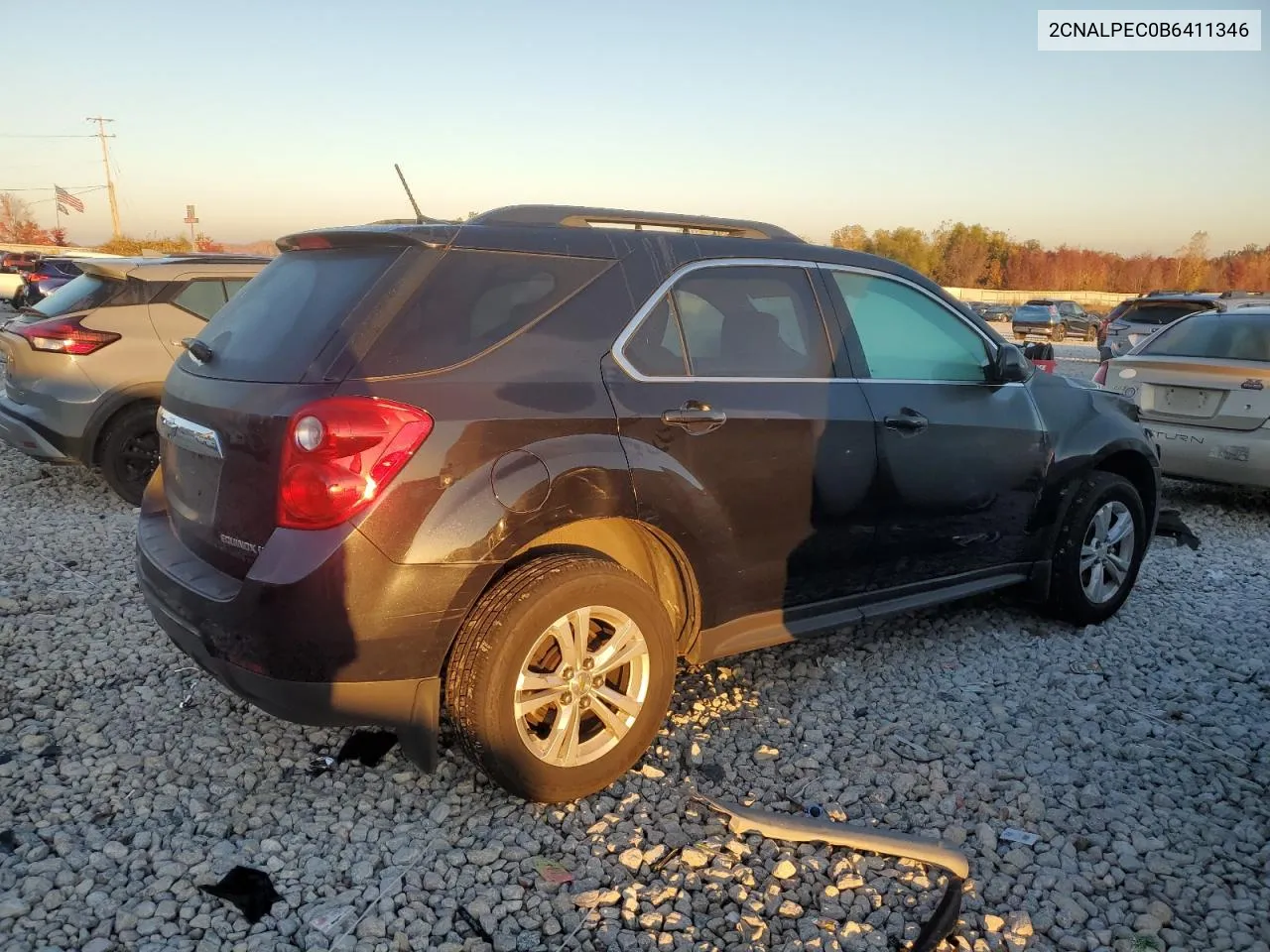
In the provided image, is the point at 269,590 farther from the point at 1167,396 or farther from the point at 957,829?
the point at 1167,396

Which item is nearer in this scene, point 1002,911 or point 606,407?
point 1002,911

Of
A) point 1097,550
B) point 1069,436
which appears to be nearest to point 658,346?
point 1069,436

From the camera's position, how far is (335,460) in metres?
2.58

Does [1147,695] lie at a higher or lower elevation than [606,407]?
lower

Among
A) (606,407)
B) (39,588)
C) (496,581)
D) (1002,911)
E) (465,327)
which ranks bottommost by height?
(1002,911)

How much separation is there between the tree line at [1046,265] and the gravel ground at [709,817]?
85450 mm

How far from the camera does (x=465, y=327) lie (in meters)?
2.87

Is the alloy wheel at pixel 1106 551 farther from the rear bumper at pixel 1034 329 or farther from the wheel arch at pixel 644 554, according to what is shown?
the rear bumper at pixel 1034 329

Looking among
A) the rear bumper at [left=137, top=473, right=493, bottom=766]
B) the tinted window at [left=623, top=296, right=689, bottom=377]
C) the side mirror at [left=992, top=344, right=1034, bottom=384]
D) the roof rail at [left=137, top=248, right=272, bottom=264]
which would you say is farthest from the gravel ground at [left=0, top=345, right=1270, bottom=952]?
the roof rail at [left=137, top=248, right=272, bottom=264]

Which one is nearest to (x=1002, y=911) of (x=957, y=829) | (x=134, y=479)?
(x=957, y=829)

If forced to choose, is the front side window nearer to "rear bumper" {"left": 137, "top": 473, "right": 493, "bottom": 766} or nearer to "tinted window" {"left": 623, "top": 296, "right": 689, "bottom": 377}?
"tinted window" {"left": 623, "top": 296, "right": 689, "bottom": 377}

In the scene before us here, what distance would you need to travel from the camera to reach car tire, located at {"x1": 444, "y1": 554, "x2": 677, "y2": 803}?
2.78m

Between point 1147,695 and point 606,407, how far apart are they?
2.81 m

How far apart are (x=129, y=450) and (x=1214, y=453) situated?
7977 millimetres
